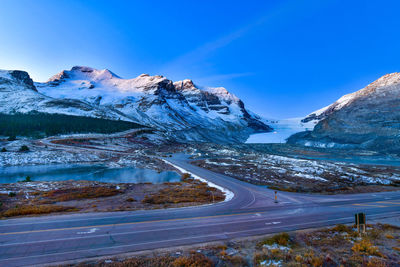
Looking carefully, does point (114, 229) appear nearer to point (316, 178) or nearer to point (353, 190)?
point (353, 190)

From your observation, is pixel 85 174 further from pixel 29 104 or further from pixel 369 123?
pixel 369 123

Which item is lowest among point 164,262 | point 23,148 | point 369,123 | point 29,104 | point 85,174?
point 85,174

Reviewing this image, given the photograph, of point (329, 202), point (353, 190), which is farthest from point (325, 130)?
point (329, 202)

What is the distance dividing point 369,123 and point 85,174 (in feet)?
454

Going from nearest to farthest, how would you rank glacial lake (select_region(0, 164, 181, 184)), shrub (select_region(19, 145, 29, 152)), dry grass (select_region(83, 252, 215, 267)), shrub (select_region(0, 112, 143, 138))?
dry grass (select_region(83, 252, 215, 267)) < glacial lake (select_region(0, 164, 181, 184)) < shrub (select_region(19, 145, 29, 152)) < shrub (select_region(0, 112, 143, 138))

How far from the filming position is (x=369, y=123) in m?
109

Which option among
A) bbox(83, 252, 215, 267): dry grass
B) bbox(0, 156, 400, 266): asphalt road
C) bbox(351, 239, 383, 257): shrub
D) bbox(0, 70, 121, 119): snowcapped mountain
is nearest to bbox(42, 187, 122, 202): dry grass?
bbox(0, 156, 400, 266): asphalt road

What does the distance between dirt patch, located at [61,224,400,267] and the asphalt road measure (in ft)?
3.41

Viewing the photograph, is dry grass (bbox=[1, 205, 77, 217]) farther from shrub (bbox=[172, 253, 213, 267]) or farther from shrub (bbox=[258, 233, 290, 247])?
shrub (bbox=[258, 233, 290, 247])

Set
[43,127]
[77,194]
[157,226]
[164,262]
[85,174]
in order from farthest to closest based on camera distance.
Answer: [43,127] → [85,174] → [77,194] → [157,226] → [164,262]

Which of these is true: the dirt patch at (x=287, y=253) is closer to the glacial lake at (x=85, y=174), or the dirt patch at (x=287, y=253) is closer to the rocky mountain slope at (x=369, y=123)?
the glacial lake at (x=85, y=174)

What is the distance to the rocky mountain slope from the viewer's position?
94.9 m

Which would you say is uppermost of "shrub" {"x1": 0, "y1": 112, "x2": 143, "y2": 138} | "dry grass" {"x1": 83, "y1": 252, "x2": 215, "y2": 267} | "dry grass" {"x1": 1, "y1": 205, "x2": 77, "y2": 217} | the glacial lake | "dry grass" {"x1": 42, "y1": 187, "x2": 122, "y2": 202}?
"shrub" {"x1": 0, "y1": 112, "x2": 143, "y2": 138}

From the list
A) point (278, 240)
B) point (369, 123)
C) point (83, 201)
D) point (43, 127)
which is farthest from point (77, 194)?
point (369, 123)
